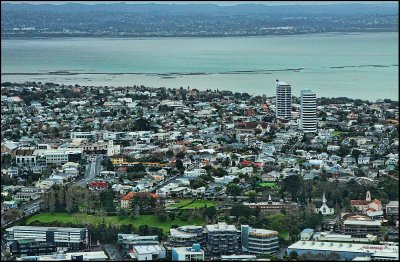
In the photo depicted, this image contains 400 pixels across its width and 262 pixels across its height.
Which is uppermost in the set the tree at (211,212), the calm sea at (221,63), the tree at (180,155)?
the tree at (211,212)

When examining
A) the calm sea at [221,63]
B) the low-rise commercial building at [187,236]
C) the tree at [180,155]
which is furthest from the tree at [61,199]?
the calm sea at [221,63]

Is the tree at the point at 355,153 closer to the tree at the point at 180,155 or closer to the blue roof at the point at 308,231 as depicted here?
the tree at the point at 180,155

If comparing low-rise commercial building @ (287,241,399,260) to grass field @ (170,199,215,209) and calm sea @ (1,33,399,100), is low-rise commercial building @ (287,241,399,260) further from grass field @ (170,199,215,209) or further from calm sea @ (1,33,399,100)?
calm sea @ (1,33,399,100)

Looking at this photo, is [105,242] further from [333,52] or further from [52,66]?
[333,52]

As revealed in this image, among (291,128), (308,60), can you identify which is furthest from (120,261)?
(308,60)

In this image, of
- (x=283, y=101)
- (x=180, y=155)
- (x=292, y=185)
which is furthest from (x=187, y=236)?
(x=283, y=101)

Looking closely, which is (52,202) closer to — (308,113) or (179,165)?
(179,165)
